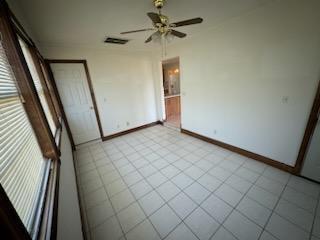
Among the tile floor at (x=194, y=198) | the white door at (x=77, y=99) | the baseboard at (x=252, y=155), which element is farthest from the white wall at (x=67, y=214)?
the baseboard at (x=252, y=155)

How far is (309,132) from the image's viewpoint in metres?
1.88

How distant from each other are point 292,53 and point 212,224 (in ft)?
7.70

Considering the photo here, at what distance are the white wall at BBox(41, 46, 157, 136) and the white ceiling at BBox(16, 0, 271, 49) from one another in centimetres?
69

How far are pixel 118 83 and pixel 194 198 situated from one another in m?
3.25

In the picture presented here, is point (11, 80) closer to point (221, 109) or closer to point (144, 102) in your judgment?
point (221, 109)

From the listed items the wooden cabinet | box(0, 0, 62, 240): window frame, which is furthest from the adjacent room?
the wooden cabinet

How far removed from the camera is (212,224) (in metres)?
1.55

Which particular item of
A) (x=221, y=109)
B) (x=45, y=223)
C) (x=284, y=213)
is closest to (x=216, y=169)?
(x=284, y=213)

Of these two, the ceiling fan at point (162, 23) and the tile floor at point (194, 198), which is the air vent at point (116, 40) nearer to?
the ceiling fan at point (162, 23)

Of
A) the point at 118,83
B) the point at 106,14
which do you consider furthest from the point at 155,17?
the point at 118,83

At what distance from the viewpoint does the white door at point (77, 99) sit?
3119 millimetres

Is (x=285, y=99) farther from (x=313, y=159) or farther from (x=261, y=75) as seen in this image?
(x=313, y=159)

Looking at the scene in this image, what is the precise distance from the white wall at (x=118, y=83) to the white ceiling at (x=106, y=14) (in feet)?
2.27

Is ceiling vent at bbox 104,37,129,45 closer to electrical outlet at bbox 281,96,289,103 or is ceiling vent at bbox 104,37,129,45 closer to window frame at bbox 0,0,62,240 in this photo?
window frame at bbox 0,0,62,240
